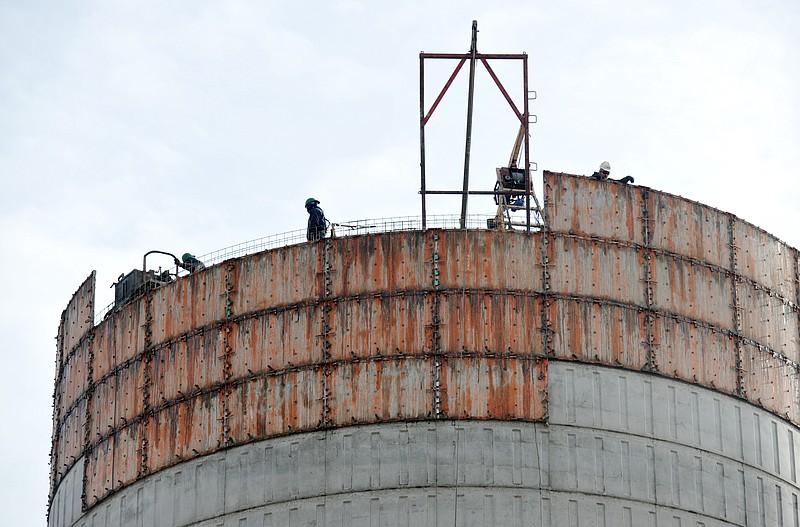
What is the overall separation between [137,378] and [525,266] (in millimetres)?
16796

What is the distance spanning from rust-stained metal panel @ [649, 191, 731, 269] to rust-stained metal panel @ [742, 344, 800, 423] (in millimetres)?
3928

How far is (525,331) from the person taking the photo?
69.6m

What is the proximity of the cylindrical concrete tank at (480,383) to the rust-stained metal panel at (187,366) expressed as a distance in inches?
3.9

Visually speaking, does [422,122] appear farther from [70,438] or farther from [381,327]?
[70,438]

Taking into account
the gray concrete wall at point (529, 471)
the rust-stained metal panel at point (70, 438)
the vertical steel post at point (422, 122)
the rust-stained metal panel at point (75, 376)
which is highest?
the vertical steel post at point (422, 122)

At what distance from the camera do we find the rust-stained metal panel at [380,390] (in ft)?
225

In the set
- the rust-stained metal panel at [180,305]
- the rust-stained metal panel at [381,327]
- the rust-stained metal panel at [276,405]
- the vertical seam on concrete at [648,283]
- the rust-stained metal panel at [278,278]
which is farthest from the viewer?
the rust-stained metal panel at [180,305]

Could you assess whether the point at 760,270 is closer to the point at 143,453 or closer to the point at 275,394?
the point at 275,394

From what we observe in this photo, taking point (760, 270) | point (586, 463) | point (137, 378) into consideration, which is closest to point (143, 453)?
point (137, 378)

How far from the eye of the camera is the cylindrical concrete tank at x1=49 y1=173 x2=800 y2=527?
67938mm

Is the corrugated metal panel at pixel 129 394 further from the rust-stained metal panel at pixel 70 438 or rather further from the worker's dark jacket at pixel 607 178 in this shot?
the worker's dark jacket at pixel 607 178

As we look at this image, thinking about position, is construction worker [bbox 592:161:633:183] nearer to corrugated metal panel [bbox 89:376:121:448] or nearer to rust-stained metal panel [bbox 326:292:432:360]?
rust-stained metal panel [bbox 326:292:432:360]

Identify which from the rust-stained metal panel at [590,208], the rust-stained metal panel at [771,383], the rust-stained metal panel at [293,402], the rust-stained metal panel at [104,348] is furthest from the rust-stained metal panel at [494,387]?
the rust-stained metal panel at [104,348]

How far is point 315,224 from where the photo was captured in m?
74.2
